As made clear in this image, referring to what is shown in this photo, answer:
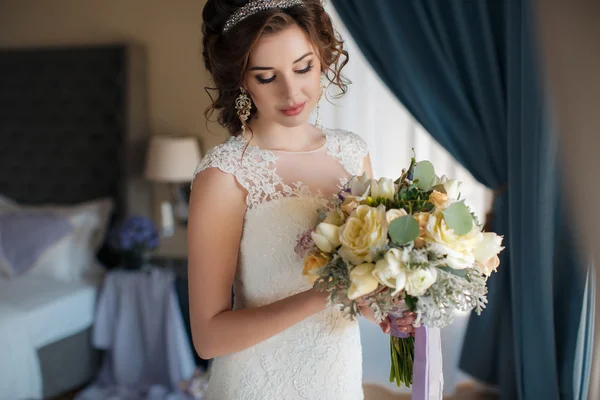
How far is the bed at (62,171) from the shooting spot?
3428 millimetres

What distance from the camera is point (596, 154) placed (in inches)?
82.1

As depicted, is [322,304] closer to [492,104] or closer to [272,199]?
[272,199]

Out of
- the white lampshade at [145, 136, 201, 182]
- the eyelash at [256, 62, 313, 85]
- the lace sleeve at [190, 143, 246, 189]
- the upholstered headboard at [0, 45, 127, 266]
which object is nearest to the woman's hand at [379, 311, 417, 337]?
the lace sleeve at [190, 143, 246, 189]

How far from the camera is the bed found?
343 centimetres

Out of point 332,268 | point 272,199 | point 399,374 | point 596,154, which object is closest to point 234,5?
point 272,199

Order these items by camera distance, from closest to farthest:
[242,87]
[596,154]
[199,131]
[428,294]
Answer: [428,294] < [242,87] < [596,154] < [199,131]

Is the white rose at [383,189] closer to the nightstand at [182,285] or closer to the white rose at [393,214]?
the white rose at [393,214]

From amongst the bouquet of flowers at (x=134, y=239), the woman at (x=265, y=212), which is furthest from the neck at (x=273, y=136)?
the bouquet of flowers at (x=134, y=239)

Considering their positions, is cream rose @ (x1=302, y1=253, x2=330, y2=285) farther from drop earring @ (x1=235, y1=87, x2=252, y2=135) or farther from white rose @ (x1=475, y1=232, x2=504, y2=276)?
drop earring @ (x1=235, y1=87, x2=252, y2=135)

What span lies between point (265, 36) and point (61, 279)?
2930 mm

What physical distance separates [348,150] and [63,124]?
3.11m

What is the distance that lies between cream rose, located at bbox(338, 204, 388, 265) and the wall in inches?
98.2

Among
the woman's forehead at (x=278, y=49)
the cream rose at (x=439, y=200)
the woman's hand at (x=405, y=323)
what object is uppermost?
the woman's forehead at (x=278, y=49)

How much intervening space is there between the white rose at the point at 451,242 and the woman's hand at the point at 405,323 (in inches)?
5.6
